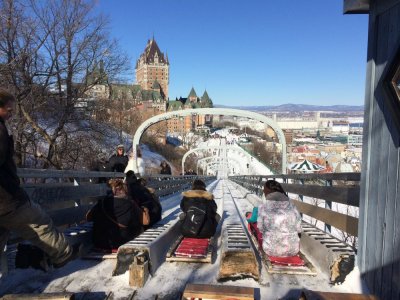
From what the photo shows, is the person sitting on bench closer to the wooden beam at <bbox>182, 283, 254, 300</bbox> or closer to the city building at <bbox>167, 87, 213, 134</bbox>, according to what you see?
the wooden beam at <bbox>182, 283, 254, 300</bbox>

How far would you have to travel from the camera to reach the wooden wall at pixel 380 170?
11.3ft

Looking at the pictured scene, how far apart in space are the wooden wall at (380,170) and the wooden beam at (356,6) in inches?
5.8

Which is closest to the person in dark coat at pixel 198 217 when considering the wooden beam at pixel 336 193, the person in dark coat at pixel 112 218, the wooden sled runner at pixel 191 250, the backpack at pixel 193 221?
the backpack at pixel 193 221

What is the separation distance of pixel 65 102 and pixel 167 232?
18909mm

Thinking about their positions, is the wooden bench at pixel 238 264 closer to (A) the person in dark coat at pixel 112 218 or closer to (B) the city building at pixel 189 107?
(A) the person in dark coat at pixel 112 218

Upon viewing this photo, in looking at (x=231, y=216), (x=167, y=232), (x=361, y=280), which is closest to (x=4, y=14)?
(x=231, y=216)

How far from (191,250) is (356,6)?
3802 millimetres

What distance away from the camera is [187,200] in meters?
6.33

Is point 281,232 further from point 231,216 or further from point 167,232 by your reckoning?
point 231,216

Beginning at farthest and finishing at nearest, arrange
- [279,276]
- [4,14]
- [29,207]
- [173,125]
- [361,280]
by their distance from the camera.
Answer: [173,125]
[4,14]
[279,276]
[361,280]
[29,207]

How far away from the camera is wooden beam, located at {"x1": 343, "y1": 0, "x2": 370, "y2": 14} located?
4.29 meters

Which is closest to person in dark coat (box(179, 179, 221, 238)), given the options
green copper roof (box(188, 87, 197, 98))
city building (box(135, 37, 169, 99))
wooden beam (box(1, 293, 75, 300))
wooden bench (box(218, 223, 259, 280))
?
wooden bench (box(218, 223, 259, 280))

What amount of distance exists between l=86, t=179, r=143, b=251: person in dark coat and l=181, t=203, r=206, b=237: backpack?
3.51ft

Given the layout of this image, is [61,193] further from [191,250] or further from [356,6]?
[356,6]
